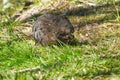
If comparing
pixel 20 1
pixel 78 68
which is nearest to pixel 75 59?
pixel 78 68

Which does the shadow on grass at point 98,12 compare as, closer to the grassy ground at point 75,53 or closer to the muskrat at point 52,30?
the grassy ground at point 75,53

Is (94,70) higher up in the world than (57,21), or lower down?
lower down

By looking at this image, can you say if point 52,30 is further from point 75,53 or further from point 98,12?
point 98,12

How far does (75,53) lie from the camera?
4.42 metres

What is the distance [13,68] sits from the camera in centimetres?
435

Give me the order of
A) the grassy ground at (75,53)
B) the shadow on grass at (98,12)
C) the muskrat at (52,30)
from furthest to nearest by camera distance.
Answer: the shadow on grass at (98,12) → the muskrat at (52,30) → the grassy ground at (75,53)

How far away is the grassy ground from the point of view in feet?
13.2

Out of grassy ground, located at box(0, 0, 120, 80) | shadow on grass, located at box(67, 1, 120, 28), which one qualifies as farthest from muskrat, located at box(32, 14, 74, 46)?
shadow on grass, located at box(67, 1, 120, 28)

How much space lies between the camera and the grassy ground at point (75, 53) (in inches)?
158

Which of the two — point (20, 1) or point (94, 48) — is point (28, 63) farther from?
point (20, 1)

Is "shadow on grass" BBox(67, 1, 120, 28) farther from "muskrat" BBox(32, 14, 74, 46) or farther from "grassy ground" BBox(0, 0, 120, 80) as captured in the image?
"muskrat" BBox(32, 14, 74, 46)

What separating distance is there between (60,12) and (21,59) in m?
1.88

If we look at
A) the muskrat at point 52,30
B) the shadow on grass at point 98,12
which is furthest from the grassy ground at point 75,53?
the muskrat at point 52,30

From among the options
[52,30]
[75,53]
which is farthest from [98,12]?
[75,53]
